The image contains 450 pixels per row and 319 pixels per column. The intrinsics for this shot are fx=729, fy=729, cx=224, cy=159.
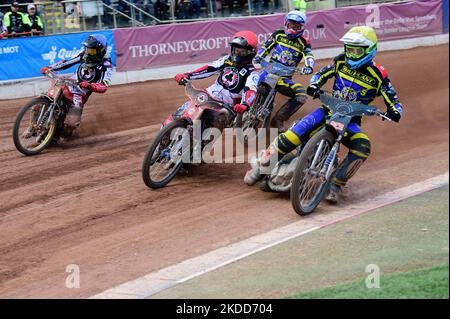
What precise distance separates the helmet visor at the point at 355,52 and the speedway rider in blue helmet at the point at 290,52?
350cm

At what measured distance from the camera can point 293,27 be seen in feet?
41.1

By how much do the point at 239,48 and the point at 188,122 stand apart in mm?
1402

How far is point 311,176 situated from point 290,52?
4556 mm

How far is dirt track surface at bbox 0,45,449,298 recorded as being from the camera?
715cm

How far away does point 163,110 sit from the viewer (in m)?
15.8

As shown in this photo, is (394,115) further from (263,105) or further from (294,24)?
(294,24)

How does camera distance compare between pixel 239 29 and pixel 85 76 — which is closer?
pixel 85 76

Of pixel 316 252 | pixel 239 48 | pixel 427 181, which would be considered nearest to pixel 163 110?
pixel 239 48

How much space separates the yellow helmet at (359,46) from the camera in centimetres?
858

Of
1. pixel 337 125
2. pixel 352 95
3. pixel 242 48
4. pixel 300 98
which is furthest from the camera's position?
pixel 300 98

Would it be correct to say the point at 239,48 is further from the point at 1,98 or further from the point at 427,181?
the point at 1,98

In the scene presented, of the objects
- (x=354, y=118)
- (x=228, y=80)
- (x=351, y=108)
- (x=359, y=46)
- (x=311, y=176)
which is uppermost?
(x=359, y=46)

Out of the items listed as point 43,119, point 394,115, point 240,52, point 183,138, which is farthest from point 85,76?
point 394,115

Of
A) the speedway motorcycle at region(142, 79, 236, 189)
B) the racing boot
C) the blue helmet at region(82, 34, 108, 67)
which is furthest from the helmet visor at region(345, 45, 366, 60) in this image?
the blue helmet at region(82, 34, 108, 67)
